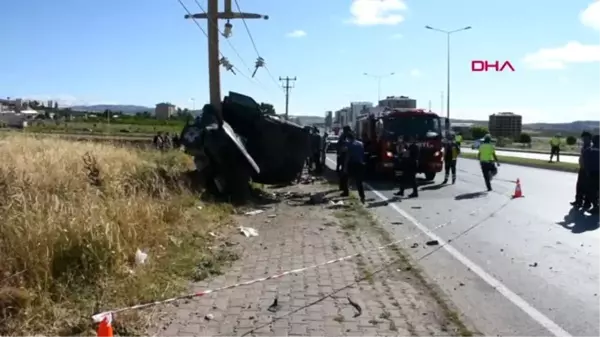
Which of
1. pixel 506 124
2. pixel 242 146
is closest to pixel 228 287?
pixel 242 146

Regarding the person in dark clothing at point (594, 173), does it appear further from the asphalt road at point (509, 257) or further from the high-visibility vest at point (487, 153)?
the high-visibility vest at point (487, 153)

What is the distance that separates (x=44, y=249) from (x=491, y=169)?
619 inches

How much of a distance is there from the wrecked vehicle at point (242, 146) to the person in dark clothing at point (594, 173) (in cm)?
691

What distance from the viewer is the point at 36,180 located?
402 inches

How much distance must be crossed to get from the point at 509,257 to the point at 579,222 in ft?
15.0

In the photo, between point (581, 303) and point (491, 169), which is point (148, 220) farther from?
point (491, 169)

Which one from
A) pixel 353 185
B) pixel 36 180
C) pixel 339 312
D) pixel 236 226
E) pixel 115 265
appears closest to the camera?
pixel 339 312

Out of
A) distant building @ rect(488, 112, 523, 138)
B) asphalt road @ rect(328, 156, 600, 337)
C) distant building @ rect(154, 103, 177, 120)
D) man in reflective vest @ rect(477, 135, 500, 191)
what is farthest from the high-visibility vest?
distant building @ rect(488, 112, 523, 138)

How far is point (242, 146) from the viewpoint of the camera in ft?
49.6

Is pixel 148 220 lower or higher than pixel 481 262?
higher

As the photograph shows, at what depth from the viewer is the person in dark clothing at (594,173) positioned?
14516 millimetres

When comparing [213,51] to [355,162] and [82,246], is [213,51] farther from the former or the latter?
[82,246]

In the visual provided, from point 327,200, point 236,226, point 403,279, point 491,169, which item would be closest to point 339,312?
point 403,279

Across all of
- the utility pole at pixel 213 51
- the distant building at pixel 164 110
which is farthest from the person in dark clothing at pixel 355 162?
the distant building at pixel 164 110
